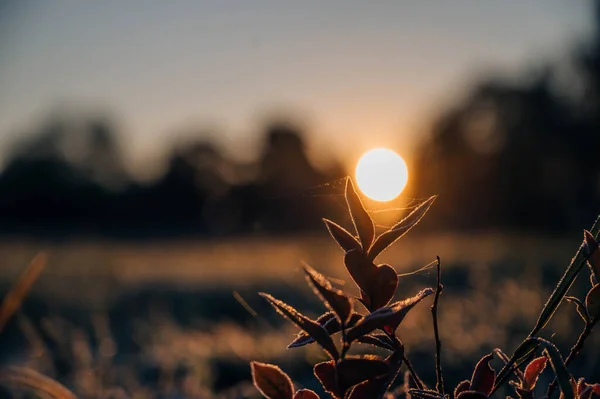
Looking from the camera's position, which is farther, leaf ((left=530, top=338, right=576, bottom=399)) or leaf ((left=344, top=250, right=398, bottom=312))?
leaf ((left=344, top=250, right=398, bottom=312))

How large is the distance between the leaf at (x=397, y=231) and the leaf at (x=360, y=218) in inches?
0.4

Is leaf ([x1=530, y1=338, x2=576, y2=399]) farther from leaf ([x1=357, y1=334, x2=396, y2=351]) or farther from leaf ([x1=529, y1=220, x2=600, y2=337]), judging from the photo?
leaf ([x1=357, y1=334, x2=396, y2=351])

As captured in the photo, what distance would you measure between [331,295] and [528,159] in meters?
25.1

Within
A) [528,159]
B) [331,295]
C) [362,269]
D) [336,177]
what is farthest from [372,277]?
[528,159]

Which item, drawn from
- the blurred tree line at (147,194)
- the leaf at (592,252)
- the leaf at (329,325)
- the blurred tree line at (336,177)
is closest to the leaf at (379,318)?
the leaf at (329,325)

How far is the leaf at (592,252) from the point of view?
2.99ft

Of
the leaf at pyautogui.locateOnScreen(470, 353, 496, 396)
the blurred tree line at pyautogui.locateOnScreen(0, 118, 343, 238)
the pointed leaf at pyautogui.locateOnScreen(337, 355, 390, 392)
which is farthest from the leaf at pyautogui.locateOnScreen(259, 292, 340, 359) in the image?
the blurred tree line at pyautogui.locateOnScreen(0, 118, 343, 238)

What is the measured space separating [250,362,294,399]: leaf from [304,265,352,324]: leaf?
5.0 inches

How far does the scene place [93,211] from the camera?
125 feet

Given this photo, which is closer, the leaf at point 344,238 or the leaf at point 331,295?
the leaf at point 331,295

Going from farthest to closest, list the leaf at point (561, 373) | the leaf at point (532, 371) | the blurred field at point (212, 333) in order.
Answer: the blurred field at point (212, 333), the leaf at point (532, 371), the leaf at point (561, 373)

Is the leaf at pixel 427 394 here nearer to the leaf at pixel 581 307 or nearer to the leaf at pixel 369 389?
the leaf at pixel 369 389

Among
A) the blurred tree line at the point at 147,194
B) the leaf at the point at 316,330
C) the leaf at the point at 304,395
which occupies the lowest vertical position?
the blurred tree line at the point at 147,194

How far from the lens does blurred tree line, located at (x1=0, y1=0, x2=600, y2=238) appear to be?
23922 mm
